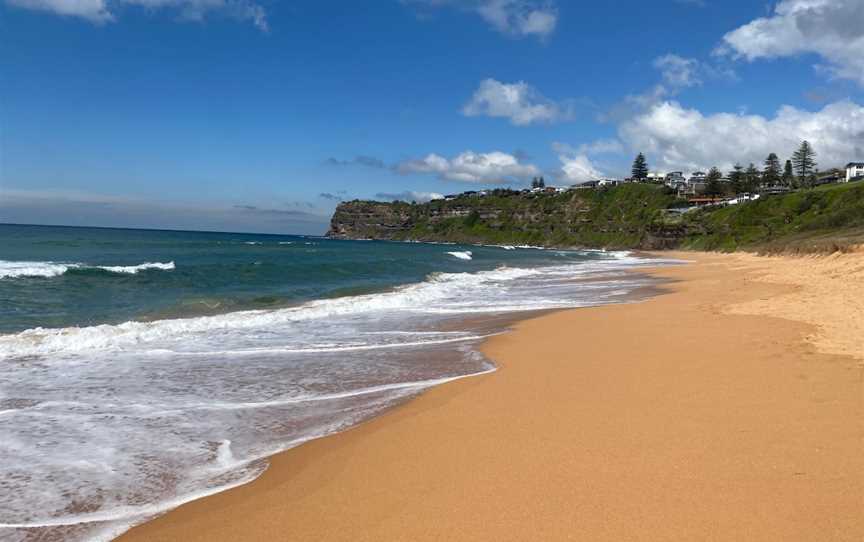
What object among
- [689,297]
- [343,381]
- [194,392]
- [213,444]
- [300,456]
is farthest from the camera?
[689,297]

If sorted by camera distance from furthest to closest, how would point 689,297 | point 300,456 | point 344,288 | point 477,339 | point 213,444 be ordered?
point 344,288, point 689,297, point 477,339, point 213,444, point 300,456

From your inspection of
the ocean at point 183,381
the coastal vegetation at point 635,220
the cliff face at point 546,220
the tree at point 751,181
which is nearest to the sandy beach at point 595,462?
the ocean at point 183,381

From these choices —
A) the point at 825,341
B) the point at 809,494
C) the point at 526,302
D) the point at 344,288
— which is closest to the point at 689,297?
the point at 526,302

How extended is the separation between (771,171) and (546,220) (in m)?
52.3

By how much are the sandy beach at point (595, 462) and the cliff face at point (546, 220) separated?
9164 cm

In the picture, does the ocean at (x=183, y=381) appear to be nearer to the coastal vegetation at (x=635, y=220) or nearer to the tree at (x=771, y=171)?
the coastal vegetation at (x=635, y=220)

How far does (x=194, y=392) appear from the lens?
7777mm

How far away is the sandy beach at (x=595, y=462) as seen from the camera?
3643 mm

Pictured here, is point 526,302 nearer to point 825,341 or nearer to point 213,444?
point 825,341

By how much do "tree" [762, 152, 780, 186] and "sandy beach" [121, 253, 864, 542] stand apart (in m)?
125

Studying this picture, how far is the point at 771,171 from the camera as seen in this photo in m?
115

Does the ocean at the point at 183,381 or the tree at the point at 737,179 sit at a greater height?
the tree at the point at 737,179

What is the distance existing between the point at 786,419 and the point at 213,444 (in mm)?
5846

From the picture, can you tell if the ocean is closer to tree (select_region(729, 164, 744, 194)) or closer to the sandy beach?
the sandy beach
